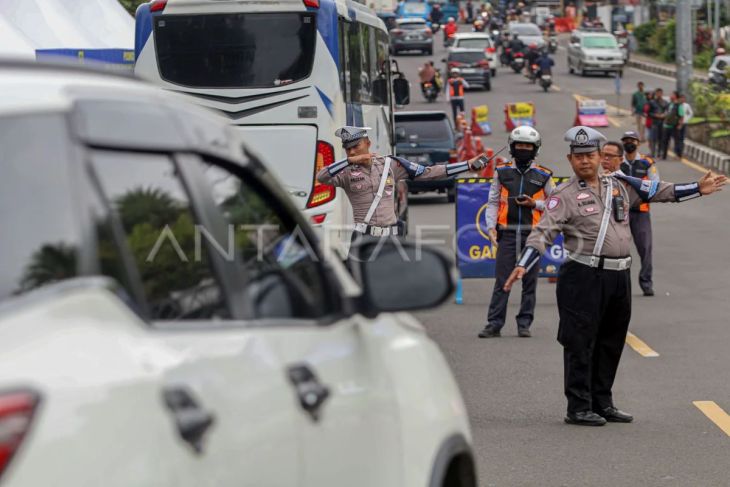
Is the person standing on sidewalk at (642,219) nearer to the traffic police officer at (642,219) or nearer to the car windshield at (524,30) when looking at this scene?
the traffic police officer at (642,219)

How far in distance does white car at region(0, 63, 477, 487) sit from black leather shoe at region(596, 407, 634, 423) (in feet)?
20.2

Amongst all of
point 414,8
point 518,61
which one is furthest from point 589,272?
point 414,8

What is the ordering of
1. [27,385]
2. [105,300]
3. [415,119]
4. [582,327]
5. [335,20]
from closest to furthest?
1. [27,385]
2. [105,300]
3. [582,327]
4. [335,20]
5. [415,119]

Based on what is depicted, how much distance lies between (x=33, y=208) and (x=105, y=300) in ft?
0.64

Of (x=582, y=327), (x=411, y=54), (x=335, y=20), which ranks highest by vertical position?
(x=335, y=20)

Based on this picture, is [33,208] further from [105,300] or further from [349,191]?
[349,191]

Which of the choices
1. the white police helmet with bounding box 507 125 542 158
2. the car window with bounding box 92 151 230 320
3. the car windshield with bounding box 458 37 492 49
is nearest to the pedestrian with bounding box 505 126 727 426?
the white police helmet with bounding box 507 125 542 158

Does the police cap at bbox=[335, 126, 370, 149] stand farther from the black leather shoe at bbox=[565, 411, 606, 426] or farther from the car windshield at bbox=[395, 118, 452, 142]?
the car windshield at bbox=[395, 118, 452, 142]

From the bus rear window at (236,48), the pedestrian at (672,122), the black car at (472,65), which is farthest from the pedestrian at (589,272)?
the black car at (472,65)

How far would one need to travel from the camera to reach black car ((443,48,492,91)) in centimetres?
6134

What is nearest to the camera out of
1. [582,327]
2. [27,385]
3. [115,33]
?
[27,385]

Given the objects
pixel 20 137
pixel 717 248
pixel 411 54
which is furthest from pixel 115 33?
pixel 411 54

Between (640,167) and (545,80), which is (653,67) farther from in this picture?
(640,167)

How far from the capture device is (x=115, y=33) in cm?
2006
